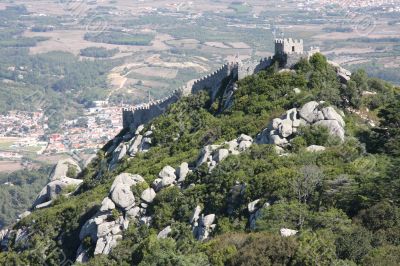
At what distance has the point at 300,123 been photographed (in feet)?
107

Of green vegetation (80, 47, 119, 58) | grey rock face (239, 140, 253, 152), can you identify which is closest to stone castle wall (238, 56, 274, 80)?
grey rock face (239, 140, 253, 152)

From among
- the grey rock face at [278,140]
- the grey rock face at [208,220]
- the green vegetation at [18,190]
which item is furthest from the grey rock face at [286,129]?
the green vegetation at [18,190]

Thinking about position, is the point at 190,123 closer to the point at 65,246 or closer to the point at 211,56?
the point at 65,246

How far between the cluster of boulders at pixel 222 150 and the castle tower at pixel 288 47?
26.8ft

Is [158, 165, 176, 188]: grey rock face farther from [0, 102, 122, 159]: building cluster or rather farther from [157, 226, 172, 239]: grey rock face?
[0, 102, 122, 159]: building cluster

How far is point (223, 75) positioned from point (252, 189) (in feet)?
57.1

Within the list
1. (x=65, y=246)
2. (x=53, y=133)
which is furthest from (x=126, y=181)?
(x=53, y=133)

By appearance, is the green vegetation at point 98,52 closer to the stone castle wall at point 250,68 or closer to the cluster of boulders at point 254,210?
the stone castle wall at point 250,68

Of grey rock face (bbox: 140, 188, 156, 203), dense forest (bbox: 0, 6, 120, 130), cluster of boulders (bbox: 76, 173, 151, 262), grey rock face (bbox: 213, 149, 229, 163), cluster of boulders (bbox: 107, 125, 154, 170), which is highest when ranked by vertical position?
grey rock face (bbox: 213, 149, 229, 163)

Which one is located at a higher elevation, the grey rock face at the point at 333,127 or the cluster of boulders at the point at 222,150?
the grey rock face at the point at 333,127

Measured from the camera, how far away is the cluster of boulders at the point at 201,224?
92.9 feet

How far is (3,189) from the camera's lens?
95.8m

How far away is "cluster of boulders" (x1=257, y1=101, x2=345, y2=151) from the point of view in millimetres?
32250

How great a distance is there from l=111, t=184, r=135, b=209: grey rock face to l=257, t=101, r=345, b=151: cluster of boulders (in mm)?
5573
